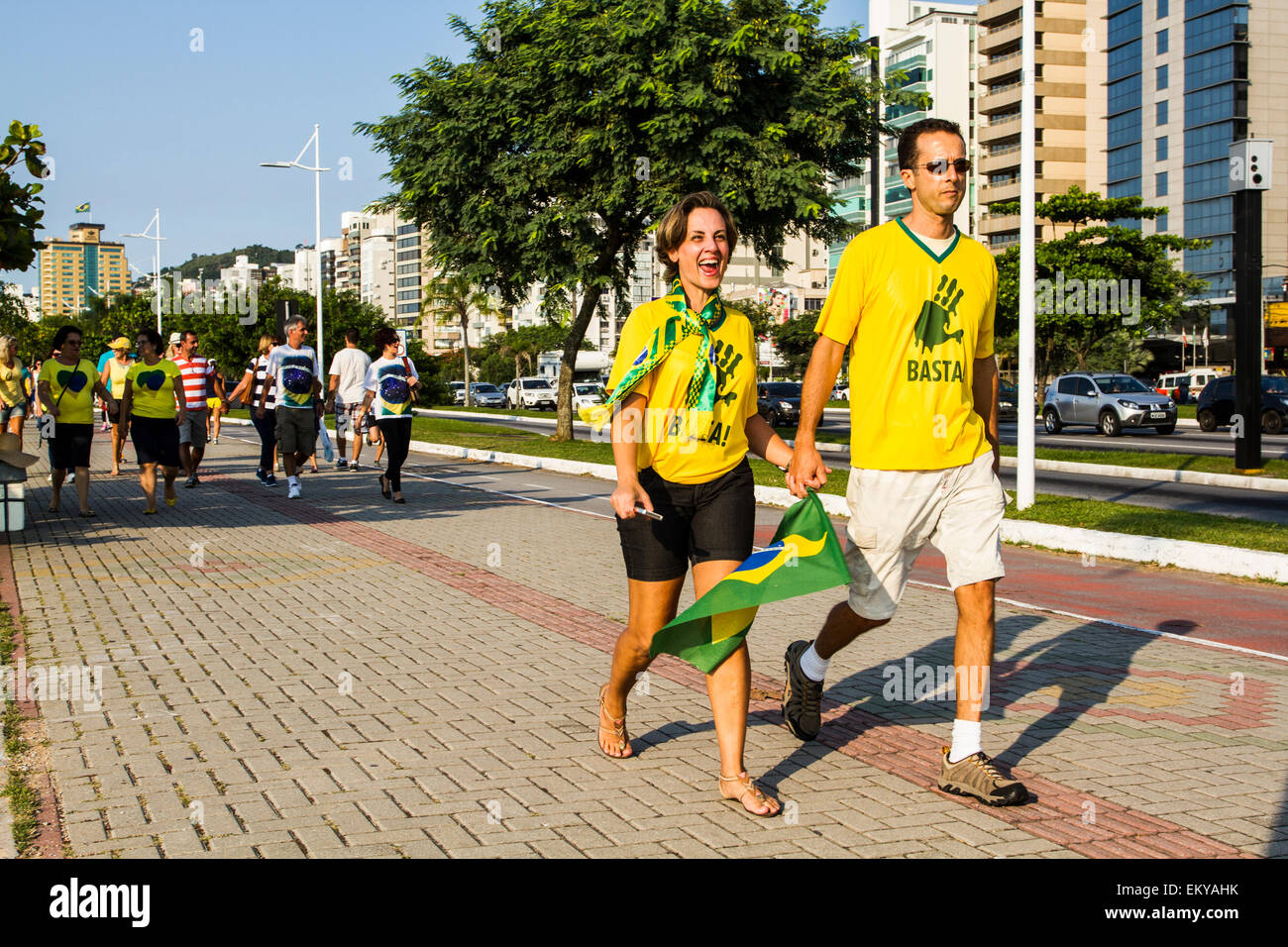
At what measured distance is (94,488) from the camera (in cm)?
1627

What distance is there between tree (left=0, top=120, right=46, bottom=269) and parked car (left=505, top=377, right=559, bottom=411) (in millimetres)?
54848

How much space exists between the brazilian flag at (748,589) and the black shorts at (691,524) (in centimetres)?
11

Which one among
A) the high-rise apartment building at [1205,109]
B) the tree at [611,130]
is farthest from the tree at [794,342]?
the tree at [611,130]

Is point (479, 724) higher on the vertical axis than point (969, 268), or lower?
lower

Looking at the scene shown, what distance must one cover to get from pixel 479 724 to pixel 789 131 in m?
19.3

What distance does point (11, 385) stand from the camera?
12.8 metres

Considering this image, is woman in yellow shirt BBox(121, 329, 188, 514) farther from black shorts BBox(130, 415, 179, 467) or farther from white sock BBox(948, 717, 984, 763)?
white sock BBox(948, 717, 984, 763)

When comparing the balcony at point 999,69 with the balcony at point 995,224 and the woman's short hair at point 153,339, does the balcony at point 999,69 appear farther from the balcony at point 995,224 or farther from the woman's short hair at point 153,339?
the woman's short hair at point 153,339

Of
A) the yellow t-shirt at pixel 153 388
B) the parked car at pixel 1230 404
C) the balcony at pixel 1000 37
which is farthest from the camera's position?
the balcony at pixel 1000 37

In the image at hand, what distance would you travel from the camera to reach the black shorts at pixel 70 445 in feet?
41.0

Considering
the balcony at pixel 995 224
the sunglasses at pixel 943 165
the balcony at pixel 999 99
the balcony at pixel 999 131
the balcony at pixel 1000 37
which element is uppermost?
the balcony at pixel 1000 37

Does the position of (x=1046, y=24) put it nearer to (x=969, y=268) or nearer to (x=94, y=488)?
(x=94, y=488)
